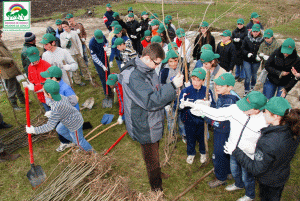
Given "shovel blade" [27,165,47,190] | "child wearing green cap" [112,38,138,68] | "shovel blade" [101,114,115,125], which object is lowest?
"shovel blade" [27,165,47,190]

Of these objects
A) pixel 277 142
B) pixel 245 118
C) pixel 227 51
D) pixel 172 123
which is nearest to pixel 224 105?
pixel 245 118

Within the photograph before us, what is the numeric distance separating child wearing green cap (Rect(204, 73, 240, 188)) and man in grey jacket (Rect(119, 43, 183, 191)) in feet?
2.54

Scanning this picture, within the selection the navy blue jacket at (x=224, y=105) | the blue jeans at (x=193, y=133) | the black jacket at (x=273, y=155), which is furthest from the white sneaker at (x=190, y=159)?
the black jacket at (x=273, y=155)

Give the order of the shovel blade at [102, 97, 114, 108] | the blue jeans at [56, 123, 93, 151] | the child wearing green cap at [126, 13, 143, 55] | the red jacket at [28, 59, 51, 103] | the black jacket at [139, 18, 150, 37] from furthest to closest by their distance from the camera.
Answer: the black jacket at [139, 18, 150, 37] → the child wearing green cap at [126, 13, 143, 55] → the shovel blade at [102, 97, 114, 108] → the red jacket at [28, 59, 51, 103] → the blue jeans at [56, 123, 93, 151]

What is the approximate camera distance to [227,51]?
19.9 ft

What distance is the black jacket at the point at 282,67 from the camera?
4.58m

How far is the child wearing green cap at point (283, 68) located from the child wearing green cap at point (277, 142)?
2.70m

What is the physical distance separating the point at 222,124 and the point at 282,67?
102 inches

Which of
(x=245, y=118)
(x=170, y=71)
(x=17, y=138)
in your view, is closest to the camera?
(x=245, y=118)

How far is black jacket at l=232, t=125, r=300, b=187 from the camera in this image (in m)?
2.31

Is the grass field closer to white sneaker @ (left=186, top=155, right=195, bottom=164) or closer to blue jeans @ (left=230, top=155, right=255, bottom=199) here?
white sneaker @ (left=186, top=155, right=195, bottom=164)

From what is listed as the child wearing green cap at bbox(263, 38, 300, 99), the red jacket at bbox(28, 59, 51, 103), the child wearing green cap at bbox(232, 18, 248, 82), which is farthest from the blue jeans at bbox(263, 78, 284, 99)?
the red jacket at bbox(28, 59, 51, 103)

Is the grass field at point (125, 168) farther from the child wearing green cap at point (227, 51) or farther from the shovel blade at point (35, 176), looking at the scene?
the child wearing green cap at point (227, 51)

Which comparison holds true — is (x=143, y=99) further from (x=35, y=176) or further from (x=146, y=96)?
(x=35, y=176)
